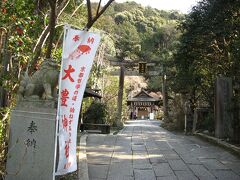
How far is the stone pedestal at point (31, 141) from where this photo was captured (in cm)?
516

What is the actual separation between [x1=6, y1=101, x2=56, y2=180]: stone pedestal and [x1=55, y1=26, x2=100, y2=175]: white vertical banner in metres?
0.39

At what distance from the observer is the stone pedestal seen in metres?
5.16

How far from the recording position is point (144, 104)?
5984 centimetres

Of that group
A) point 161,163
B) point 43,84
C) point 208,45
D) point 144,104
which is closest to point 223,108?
point 208,45

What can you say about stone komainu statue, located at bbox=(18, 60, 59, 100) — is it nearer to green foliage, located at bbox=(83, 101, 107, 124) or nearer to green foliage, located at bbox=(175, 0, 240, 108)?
green foliage, located at bbox=(175, 0, 240, 108)

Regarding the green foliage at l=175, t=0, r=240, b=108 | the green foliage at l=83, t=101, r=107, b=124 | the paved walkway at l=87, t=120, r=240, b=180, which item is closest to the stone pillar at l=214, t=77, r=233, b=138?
the green foliage at l=175, t=0, r=240, b=108

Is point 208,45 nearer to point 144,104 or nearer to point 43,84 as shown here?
point 43,84

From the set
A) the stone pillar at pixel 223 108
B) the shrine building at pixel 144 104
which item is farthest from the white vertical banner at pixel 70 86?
the shrine building at pixel 144 104

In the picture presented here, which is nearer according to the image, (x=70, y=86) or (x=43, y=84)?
(x=70, y=86)

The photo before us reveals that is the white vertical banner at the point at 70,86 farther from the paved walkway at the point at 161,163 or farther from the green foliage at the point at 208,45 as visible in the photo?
the green foliage at the point at 208,45

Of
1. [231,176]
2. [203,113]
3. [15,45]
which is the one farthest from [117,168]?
[203,113]

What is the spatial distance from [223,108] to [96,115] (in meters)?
9.13

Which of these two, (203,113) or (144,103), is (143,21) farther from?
(203,113)

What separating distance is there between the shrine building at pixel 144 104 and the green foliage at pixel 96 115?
35.0 meters
